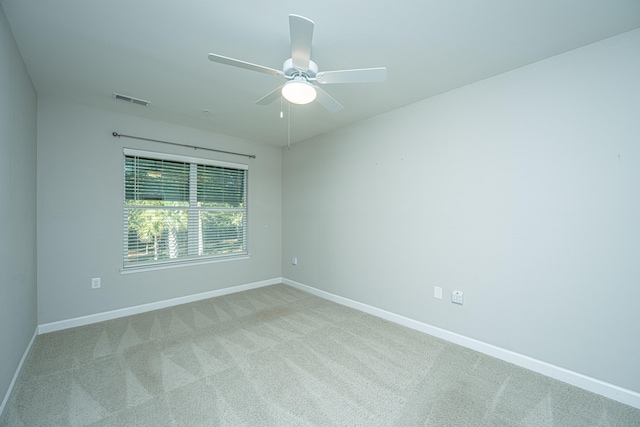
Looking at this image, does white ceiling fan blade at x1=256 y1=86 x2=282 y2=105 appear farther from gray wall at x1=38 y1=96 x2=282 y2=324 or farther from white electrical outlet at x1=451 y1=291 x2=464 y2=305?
white electrical outlet at x1=451 y1=291 x2=464 y2=305

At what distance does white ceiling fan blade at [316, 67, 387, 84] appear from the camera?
1733 millimetres

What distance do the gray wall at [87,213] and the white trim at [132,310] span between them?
55mm

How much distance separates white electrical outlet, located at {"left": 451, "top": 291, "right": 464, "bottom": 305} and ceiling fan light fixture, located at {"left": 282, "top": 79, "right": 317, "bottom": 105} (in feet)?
7.42

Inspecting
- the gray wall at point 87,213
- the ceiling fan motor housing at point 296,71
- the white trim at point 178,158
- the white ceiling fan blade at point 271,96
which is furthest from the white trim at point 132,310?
the ceiling fan motor housing at point 296,71

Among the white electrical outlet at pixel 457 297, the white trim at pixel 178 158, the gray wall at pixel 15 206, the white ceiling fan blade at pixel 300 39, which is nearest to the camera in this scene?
the white ceiling fan blade at pixel 300 39

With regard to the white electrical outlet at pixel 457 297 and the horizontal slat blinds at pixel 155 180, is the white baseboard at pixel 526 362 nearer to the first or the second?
the white electrical outlet at pixel 457 297

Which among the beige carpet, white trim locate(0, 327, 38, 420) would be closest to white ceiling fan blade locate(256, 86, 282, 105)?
the beige carpet

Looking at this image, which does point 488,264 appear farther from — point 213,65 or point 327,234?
point 213,65

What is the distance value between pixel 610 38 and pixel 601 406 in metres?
2.53

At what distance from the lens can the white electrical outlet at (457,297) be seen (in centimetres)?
264

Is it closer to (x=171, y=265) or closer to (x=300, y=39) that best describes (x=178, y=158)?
(x=171, y=265)

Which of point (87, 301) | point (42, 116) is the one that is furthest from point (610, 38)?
point (87, 301)

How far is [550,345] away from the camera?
7.06 ft

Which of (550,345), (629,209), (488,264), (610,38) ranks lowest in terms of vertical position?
(550,345)
